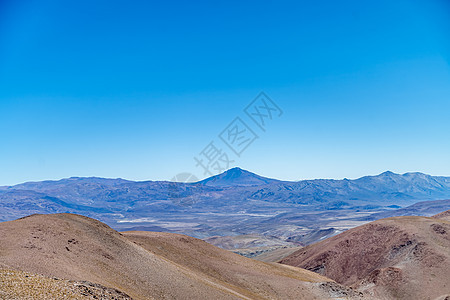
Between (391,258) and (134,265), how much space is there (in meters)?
58.9

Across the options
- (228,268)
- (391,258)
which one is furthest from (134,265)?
(391,258)

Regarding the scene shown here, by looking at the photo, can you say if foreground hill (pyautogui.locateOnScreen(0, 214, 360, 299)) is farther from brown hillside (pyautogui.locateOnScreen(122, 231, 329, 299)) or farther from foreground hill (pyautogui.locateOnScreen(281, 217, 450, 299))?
foreground hill (pyautogui.locateOnScreen(281, 217, 450, 299))

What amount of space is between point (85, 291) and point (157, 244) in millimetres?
30667

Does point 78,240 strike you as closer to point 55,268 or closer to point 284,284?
point 55,268

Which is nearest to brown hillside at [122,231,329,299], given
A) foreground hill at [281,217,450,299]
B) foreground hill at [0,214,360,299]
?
foreground hill at [0,214,360,299]

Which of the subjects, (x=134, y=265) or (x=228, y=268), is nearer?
(x=134, y=265)

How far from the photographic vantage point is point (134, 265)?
1532 inches

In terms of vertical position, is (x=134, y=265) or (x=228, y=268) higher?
(x=134, y=265)

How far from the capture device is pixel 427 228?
7850cm

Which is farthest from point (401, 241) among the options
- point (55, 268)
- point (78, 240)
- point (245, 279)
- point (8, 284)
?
point (8, 284)

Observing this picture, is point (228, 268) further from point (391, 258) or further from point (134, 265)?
point (391, 258)

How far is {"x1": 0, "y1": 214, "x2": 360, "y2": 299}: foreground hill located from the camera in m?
30.5

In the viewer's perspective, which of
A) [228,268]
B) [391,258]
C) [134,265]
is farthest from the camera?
[391,258]

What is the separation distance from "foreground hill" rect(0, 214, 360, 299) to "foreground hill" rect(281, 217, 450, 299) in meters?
15.6
